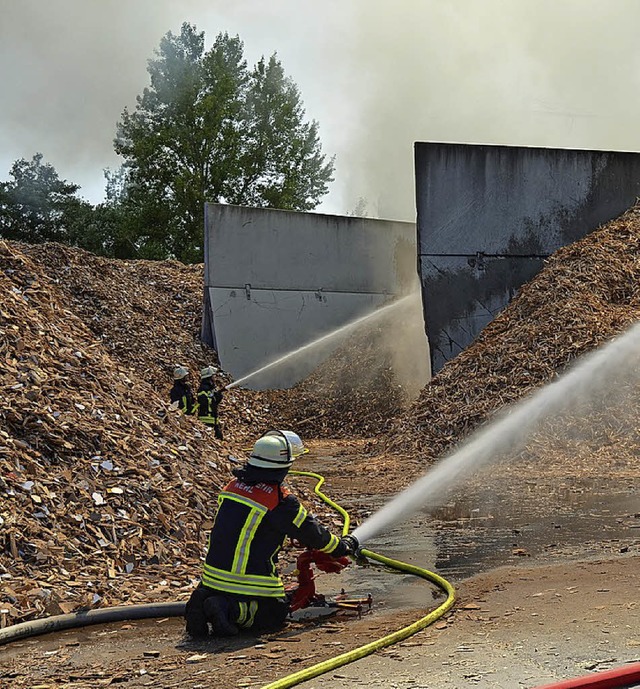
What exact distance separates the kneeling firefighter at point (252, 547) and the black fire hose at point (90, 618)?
540 mm

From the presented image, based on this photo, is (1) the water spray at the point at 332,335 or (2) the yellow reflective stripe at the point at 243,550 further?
(1) the water spray at the point at 332,335

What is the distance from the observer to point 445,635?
4559 mm

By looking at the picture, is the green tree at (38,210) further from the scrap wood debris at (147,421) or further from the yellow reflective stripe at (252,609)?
the yellow reflective stripe at (252,609)

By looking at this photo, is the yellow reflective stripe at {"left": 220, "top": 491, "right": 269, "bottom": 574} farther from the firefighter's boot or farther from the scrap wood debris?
the scrap wood debris

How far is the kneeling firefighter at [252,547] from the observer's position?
4.82 metres

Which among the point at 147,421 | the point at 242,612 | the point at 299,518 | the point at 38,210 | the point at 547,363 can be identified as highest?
the point at 38,210

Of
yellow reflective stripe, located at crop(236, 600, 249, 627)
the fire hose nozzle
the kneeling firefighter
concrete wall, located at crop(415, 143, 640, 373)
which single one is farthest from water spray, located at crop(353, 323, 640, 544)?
yellow reflective stripe, located at crop(236, 600, 249, 627)

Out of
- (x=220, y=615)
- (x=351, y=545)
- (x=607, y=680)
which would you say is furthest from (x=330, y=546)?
(x=607, y=680)

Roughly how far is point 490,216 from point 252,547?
11.7 m

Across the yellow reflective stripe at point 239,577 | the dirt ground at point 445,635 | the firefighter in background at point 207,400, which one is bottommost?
the dirt ground at point 445,635

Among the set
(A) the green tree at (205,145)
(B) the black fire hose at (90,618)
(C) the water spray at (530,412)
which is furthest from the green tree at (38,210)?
(B) the black fire hose at (90,618)

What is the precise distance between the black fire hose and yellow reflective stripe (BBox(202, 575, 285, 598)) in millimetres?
633

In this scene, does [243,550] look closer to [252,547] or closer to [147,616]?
[252,547]

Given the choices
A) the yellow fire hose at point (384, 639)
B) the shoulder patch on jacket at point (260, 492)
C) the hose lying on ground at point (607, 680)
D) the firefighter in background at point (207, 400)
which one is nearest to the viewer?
the hose lying on ground at point (607, 680)
